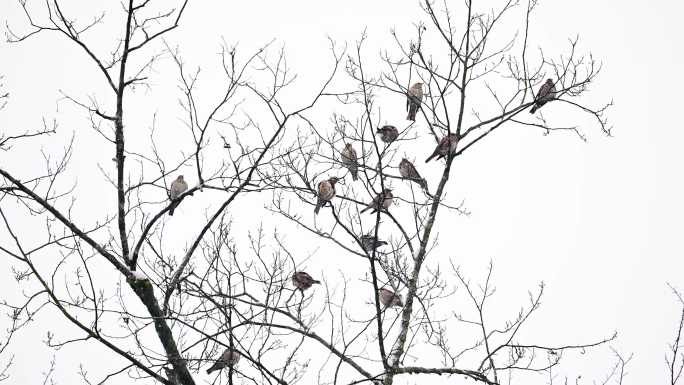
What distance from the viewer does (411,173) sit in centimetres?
980

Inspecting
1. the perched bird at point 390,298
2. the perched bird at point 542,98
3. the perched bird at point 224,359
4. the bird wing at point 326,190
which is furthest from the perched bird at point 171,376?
the perched bird at point 542,98

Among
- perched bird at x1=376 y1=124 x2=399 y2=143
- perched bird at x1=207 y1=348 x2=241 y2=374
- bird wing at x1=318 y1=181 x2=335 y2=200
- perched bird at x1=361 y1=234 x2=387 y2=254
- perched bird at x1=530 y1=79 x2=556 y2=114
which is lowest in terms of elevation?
perched bird at x1=207 y1=348 x2=241 y2=374

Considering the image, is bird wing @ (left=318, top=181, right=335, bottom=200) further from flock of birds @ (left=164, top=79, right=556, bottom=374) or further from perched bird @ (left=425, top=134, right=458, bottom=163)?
perched bird @ (left=425, top=134, right=458, bottom=163)

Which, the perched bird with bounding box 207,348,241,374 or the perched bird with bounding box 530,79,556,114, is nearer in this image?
the perched bird with bounding box 207,348,241,374

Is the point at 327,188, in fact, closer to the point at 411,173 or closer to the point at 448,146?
the point at 411,173

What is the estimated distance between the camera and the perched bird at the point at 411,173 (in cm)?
880

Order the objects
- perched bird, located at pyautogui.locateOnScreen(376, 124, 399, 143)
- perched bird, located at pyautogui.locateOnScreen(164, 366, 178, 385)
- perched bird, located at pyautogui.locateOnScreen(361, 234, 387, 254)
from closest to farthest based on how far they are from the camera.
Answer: perched bird, located at pyautogui.locateOnScreen(361, 234, 387, 254)
perched bird, located at pyautogui.locateOnScreen(164, 366, 178, 385)
perched bird, located at pyautogui.locateOnScreen(376, 124, 399, 143)

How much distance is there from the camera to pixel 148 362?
22.1 ft

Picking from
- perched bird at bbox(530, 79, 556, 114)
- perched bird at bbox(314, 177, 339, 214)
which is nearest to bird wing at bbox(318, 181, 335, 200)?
perched bird at bbox(314, 177, 339, 214)

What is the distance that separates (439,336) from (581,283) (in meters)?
148

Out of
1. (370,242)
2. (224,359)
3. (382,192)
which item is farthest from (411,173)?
(224,359)

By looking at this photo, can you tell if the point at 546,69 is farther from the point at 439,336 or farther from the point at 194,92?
the point at 194,92

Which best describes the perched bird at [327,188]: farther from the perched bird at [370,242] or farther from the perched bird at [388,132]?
the perched bird at [388,132]

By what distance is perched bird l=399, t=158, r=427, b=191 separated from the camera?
8.80m
